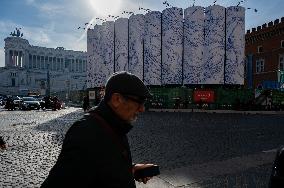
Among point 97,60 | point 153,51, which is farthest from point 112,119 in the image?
point 97,60

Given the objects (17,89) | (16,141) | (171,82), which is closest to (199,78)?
(171,82)

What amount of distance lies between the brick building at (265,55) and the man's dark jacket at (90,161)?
49.3m

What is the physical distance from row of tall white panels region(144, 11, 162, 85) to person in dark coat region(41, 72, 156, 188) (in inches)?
1917

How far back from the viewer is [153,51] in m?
50.9

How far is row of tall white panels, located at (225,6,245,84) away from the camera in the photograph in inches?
1839

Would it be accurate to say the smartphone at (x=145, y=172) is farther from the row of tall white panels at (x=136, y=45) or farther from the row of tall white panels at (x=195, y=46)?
the row of tall white panels at (x=136, y=45)

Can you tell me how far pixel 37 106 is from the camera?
42.6 meters

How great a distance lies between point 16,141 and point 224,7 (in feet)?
132

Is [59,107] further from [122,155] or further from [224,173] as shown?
[122,155]

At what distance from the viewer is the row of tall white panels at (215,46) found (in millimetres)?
47219

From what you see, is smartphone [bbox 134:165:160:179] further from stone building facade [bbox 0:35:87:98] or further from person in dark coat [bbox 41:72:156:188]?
stone building facade [bbox 0:35:87:98]

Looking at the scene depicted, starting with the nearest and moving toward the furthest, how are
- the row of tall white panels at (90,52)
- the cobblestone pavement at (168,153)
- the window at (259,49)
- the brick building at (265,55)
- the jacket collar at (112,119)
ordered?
1. the jacket collar at (112,119)
2. the cobblestone pavement at (168,153)
3. the brick building at (265,55)
4. the window at (259,49)
5. the row of tall white panels at (90,52)

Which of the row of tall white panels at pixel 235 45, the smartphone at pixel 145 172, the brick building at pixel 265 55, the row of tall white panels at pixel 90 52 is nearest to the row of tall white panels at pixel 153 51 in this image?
the row of tall white panels at pixel 235 45

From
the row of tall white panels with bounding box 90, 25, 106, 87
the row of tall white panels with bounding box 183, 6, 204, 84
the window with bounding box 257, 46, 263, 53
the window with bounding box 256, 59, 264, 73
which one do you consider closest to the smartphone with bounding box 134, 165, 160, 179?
the row of tall white panels with bounding box 183, 6, 204, 84
